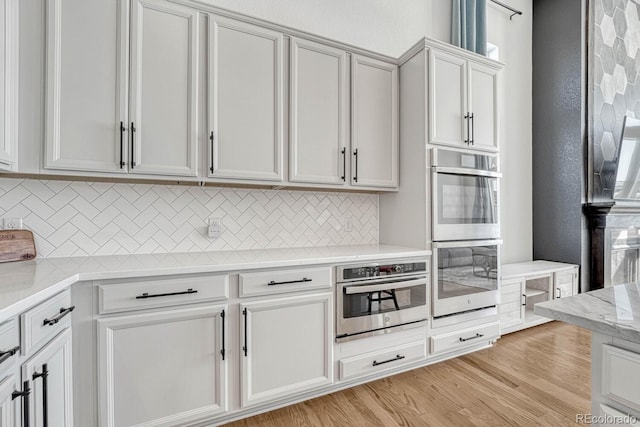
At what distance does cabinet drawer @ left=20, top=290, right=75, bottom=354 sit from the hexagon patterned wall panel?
16.6 feet

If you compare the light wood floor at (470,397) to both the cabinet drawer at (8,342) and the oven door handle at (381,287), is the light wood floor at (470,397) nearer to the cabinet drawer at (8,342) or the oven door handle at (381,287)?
the oven door handle at (381,287)

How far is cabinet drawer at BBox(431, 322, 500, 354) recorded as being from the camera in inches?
100

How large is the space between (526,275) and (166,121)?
3.57 meters

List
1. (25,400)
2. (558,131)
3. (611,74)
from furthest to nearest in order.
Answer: (611,74), (558,131), (25,400)

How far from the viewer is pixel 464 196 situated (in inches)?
105

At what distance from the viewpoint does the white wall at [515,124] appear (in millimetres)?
4004

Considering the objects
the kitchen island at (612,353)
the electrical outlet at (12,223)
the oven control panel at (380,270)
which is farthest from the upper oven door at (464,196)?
the electrical outlet at (12,223)

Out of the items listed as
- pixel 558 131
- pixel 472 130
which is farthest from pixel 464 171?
pixel 558 131

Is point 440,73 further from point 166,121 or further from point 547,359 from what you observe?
point 547,359

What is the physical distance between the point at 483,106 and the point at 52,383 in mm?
3365

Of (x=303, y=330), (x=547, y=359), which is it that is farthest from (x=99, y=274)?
(x=547, y=359)

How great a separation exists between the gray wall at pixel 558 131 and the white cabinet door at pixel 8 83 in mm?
5026

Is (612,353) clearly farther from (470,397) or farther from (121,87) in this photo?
(121,87)

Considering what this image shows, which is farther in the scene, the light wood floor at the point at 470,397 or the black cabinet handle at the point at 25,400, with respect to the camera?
the light wood floor at the point at 470,397
